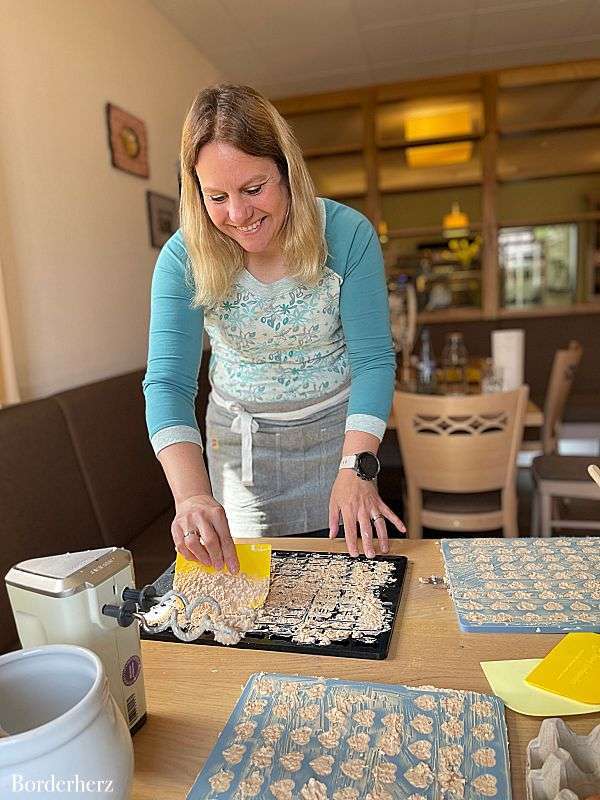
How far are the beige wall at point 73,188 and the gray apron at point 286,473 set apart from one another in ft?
3.85

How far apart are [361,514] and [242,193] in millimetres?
557

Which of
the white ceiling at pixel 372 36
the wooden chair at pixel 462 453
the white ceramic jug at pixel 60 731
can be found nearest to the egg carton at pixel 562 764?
the white ceramic jug at pixel 60 731

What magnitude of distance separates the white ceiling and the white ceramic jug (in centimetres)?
346

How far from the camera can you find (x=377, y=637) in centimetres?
77

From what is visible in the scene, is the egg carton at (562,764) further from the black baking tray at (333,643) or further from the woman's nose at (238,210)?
the woman's nose at (238,210)

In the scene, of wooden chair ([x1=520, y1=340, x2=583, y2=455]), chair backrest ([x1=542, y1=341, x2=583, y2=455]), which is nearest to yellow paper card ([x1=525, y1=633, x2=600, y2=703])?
wooden chair ([x1=520, y1=340, x2=583, y2=455])

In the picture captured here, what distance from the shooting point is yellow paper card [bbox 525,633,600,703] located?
0.66 m

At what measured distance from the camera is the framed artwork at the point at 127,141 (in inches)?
109

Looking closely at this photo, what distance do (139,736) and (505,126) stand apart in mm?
5033

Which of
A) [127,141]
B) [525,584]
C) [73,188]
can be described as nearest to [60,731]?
[525,584]

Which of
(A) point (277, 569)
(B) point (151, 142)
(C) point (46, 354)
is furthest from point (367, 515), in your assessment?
(B) point (151, 142)

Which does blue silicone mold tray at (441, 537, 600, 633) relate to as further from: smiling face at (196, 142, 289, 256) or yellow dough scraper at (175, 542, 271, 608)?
smiling face at (196, 142, 289, 256)

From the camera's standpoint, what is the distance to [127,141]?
2.91 meters

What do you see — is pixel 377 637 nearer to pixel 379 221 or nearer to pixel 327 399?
pixel 327 399
